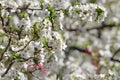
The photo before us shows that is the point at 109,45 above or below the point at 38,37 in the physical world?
below

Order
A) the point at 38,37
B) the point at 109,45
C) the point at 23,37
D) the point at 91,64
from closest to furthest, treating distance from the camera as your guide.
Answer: the point at 38,37 < the point at 23,37 < the point at 109,45 < the point at 91,64

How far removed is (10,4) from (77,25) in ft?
11.3

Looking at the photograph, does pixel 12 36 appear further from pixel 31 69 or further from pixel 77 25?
pixel 77 25

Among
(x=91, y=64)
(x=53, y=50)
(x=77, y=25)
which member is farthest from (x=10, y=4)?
(x=91, y=64)

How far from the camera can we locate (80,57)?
8.77 meters

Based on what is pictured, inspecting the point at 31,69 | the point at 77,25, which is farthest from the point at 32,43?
the point at 77,25

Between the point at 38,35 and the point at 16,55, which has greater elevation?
the point at 38,35

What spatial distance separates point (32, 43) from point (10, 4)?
69 cm

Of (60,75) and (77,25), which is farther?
(77,25)

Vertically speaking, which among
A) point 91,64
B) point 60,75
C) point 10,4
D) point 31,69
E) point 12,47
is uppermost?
point 10,4

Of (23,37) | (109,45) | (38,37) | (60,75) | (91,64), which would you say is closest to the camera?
(38,37)

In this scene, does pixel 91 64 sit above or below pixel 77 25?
below

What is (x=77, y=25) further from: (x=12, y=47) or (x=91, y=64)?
(x=12, y=47)

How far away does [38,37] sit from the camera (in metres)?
4.29
